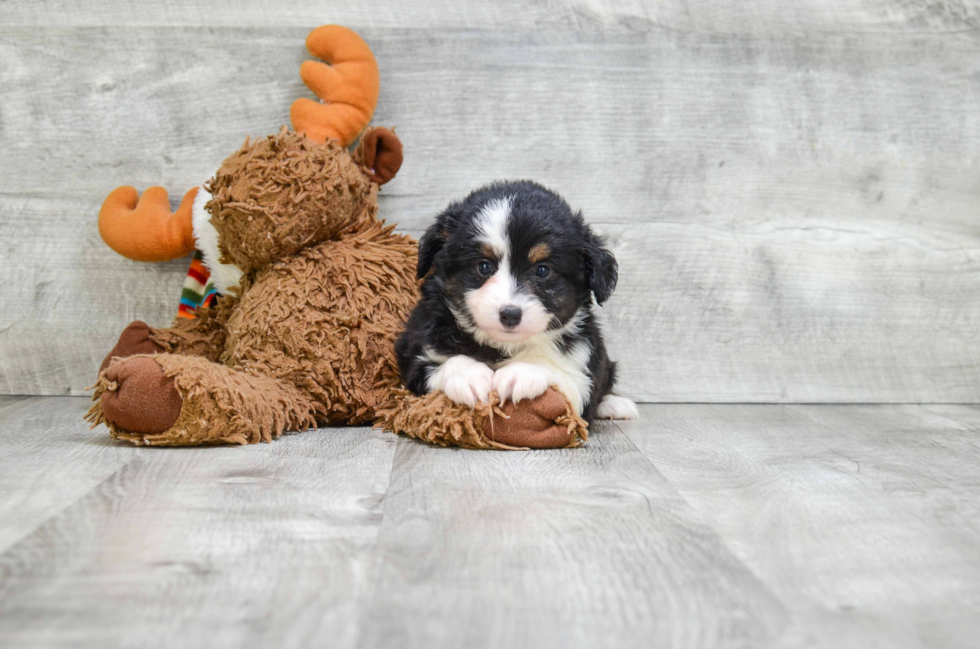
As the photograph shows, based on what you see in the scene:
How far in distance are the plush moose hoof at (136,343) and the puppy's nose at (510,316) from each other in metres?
1.24

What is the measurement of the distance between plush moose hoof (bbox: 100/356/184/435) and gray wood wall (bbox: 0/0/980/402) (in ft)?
3.11

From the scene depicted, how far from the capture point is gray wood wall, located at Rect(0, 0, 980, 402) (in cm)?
272

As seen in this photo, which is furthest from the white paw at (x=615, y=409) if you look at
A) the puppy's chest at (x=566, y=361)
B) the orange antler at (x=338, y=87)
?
the orange antler at (x=338, y=87)

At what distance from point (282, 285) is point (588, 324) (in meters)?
0.92

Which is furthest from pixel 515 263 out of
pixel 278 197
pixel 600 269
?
pixel 278 197

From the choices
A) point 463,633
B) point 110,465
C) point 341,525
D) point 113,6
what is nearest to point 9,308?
point 113,6

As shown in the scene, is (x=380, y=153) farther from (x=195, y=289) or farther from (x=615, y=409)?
(x=615, y=409)

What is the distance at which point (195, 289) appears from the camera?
2.64m

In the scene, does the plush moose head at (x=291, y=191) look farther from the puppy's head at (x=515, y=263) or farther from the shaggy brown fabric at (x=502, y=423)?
the shaggy brown fabric at (x=502, y=423)

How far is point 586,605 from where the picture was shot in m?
1.07

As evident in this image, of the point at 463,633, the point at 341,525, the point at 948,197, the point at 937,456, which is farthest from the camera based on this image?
the point at 948,197

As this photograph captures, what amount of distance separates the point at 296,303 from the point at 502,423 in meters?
0.74

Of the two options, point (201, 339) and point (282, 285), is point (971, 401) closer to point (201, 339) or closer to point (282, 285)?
point (282, 285)

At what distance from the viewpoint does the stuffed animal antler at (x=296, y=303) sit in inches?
76.5
